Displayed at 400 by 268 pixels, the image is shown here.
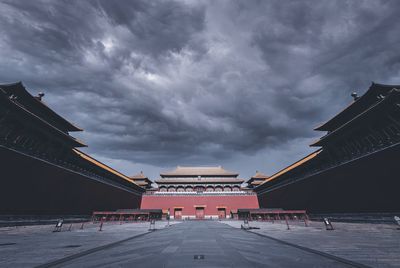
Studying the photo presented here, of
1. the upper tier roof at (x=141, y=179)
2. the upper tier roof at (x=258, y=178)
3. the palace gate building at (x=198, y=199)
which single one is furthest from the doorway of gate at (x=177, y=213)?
the upper tier roof at (x=258, y=178)

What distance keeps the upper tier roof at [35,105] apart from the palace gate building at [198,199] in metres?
21.2

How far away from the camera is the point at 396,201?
12.4 metres

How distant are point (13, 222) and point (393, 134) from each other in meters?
22.4

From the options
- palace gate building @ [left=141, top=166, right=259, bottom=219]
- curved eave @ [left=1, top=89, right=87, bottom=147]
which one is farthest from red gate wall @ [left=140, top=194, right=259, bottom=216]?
curved eave @ [left=1, top=89, right=87, bottom=147]

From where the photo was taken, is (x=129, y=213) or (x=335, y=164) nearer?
(x=335, y=164)

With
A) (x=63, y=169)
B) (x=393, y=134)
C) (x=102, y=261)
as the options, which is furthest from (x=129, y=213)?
(x=393, y=134)

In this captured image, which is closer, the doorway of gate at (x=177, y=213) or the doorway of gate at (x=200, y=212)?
the doorway of gate at (x=200, y=212)

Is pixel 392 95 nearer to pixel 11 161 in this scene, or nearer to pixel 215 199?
pixel 11 161

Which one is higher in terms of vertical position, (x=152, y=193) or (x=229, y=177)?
(x=229, y=177)

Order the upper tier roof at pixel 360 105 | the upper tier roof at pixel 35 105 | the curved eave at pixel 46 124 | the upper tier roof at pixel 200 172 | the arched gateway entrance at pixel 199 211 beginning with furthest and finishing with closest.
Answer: the upper tier roof at pixel 200 172, the arched gateway entrance at pixel 199 211, the upper tier roof at pixel 35 105, the upper tier roof at pixel 360 105, the curved eave at pixel 46 124

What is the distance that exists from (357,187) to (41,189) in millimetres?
21889

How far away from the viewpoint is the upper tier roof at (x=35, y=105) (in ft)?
47.4

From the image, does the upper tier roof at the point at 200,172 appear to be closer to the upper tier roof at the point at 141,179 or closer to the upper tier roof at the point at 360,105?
the upper tier roof at the point at 141,179

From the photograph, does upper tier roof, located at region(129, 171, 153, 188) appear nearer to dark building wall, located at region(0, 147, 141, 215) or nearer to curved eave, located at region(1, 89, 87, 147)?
dark building wall, located at region(0, 147, 141, 215)
